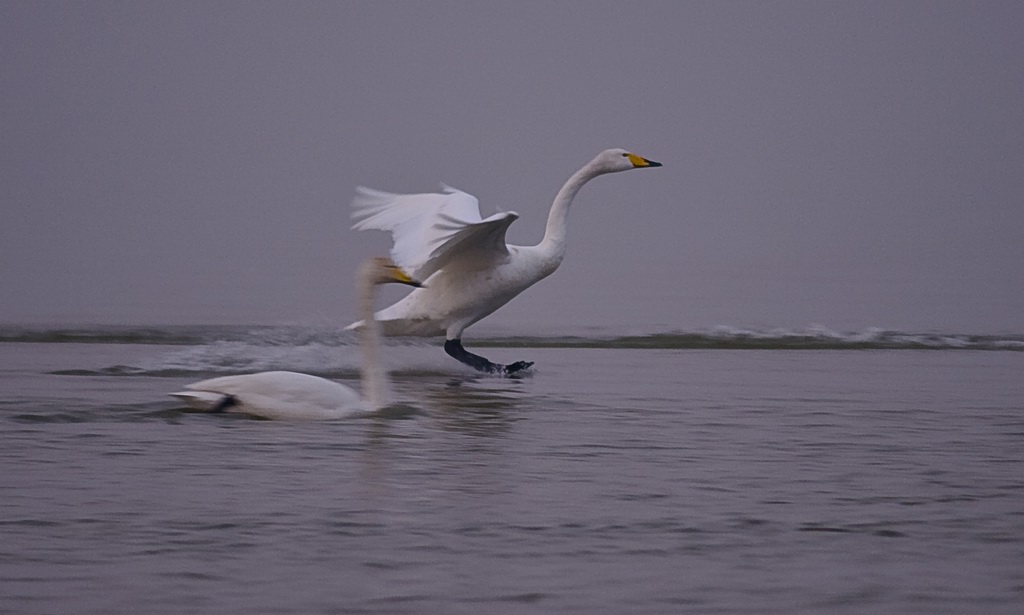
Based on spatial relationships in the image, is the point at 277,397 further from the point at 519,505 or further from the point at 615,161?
the point at 615,161

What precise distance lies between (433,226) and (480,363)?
107 centimetres

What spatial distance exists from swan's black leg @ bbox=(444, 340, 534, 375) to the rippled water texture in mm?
1561

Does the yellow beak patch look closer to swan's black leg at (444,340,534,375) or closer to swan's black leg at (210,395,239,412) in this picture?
swan's black leg at (444,340,534,375)

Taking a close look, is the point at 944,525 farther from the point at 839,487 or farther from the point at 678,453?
the point at 678,453

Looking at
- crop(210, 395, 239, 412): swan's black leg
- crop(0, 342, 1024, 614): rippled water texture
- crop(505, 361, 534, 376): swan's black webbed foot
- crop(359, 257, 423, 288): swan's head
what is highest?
crop(359, 257, 423, 288): swan's head

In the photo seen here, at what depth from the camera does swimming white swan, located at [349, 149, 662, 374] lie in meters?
12.4

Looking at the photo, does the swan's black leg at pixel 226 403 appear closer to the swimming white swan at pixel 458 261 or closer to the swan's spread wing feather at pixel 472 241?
the swan's spread wing feather at pixel 472 241

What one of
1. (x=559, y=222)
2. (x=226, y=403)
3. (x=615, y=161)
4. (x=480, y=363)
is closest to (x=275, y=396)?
(x=226, y=403)

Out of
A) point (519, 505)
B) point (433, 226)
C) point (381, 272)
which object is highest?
point (433, 226)

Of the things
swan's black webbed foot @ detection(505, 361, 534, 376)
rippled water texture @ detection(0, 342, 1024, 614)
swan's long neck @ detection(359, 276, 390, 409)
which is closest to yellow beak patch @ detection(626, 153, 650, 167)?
swan's black webbed foot @ detection(505, 361, 534, 376)

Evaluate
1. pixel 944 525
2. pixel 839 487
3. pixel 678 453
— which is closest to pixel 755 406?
pixel 678 453

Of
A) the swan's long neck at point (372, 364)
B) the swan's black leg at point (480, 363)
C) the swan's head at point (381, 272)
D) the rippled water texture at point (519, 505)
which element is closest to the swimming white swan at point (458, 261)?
the swan's black leg at point (480, 363)

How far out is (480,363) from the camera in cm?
1246

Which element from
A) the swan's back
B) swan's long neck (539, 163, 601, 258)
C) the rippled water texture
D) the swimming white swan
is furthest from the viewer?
swan's long neck (539, 163, 601, 258)
